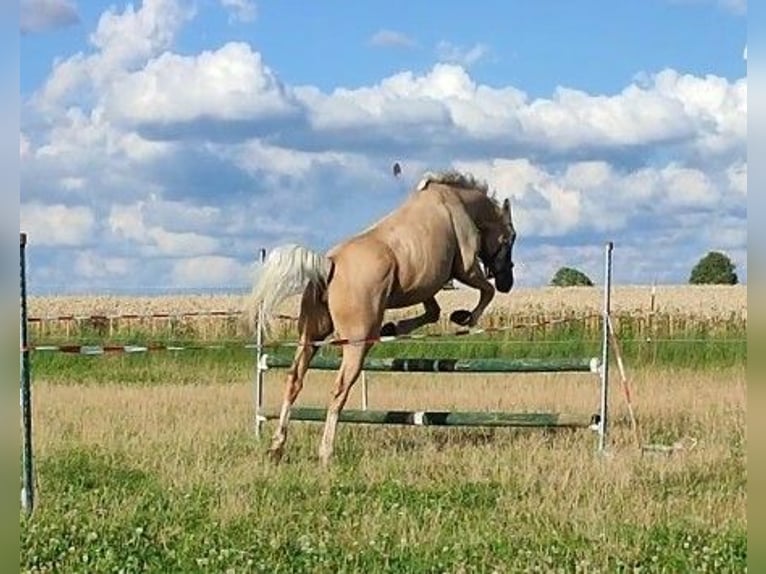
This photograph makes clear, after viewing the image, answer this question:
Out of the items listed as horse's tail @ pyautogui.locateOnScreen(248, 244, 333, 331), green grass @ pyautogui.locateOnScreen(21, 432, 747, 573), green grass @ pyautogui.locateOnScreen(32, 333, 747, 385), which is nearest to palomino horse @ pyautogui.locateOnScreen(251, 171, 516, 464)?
horse's tail @ pyautogui.locateOnScreen(248, 244, 333, 331)

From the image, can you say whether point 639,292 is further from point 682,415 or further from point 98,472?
point 98,472

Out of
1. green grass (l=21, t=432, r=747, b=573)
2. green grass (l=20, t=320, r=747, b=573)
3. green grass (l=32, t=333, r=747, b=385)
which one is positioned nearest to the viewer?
green grass (l=21, t=432, r=747, b=573)

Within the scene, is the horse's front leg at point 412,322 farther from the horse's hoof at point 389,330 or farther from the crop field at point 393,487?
the crop field at point 393,487

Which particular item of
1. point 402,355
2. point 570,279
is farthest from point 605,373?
point 570,279

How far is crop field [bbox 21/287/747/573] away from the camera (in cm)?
649

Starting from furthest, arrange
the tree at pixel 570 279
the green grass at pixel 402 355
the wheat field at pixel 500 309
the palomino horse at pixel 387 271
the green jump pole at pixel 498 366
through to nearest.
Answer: the tree at pixel 570 279 → the wheat field at pixel 500 309 → the green grass at pixel 402 355 → the green jump pole at pixel 498 366 → the palomino horse at pixel 387 271

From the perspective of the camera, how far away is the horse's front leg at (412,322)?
11656mm

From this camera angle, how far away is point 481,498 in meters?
8.28

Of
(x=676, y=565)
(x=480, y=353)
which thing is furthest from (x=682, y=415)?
(x=480, y=353)

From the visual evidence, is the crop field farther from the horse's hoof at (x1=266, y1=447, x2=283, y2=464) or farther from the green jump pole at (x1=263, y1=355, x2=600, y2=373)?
the green jump pole at (x1=263, y1=355, x2=600, y2=373)

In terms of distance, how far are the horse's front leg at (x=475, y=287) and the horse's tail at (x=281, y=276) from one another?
1571 millimetres

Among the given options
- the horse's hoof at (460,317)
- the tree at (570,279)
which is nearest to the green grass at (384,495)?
the horse's hoof at (460,317)

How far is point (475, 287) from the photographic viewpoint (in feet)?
38.7

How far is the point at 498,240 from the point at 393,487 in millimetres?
4061
